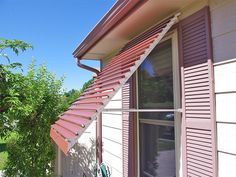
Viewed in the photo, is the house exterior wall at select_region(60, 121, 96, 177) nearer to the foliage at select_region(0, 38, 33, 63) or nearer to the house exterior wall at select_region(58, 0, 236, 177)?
the foliage at select_region(0, 38, 33, 63)

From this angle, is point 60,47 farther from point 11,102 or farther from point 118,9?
point 118,9

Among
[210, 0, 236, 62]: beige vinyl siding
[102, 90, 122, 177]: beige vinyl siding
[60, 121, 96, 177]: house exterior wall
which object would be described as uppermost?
[210, 0, 236, 62]: beige vinyl siding

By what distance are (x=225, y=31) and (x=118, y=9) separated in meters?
1.41

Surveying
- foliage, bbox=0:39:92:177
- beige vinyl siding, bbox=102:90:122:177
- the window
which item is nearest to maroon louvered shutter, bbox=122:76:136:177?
the window

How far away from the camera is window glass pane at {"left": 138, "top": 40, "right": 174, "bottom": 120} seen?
3.26 meters

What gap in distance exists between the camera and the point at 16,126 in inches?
257

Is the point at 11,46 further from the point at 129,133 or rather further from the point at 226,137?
the point at 226,137

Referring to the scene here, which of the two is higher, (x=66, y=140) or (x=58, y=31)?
(x=58, y=31)

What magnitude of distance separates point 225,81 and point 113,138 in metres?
3.27

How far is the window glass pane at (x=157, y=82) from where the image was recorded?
3260 millimetres

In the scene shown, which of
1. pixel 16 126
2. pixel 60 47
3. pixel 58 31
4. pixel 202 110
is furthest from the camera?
pixel 60 47

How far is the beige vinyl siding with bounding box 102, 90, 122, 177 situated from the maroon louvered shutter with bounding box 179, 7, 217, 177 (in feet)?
7.22

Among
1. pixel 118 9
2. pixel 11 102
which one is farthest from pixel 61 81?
pixel 118 9

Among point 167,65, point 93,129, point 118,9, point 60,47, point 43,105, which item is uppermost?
point 60,47
